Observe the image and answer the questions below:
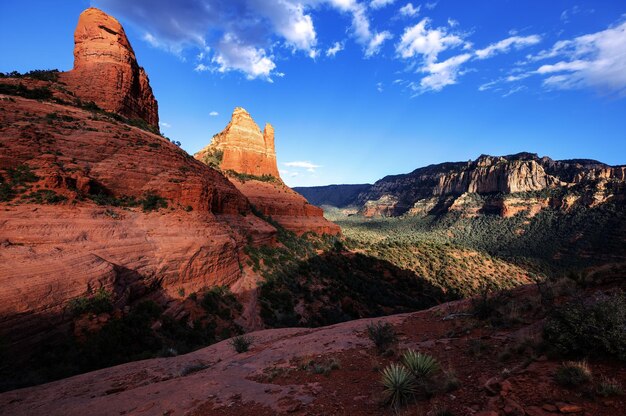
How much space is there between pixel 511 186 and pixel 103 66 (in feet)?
398

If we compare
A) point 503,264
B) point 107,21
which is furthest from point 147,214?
point 503,264

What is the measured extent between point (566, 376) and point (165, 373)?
10.3 meters

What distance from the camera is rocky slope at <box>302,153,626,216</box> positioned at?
7594 centimetres

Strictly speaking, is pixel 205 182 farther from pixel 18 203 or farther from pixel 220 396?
pixel 220 396

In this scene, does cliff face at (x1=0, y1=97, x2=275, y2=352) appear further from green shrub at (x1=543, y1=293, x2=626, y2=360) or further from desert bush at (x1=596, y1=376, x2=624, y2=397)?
green shrub at (x1=543, y1=293, x2=626, y2=360)

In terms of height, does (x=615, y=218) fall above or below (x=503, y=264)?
above

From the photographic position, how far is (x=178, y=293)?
685 inches

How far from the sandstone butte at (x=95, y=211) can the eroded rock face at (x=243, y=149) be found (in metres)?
24.6

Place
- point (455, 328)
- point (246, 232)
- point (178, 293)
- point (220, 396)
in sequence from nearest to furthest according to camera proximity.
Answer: point (220, 396) < point (455, 328) < point (178, 293) < point (246, 232)

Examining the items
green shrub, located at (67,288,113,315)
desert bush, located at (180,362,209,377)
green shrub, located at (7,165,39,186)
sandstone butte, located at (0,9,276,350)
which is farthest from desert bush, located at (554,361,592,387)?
green shrub, located at (7,165,39,186)

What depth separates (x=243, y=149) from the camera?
5372cm

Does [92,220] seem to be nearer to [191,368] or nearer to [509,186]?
[191,368]

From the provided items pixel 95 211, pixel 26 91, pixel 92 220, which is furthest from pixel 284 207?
pixel 92 220

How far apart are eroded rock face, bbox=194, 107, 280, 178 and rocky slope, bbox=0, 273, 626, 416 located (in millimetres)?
46087
